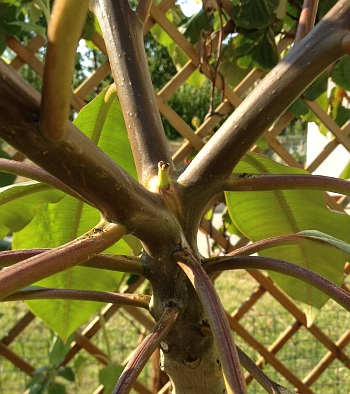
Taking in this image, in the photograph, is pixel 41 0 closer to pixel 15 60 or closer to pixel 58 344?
pixel 15 60

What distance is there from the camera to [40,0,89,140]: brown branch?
20 cm

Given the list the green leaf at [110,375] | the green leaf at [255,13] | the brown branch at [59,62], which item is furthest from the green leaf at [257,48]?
the brown branch at [59,62]

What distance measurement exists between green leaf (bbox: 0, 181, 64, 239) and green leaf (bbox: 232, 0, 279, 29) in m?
0.71

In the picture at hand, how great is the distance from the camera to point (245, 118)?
32 cm

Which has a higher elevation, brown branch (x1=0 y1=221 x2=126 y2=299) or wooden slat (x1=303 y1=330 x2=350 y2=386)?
wooden slat (x1=303 y1=330 x2=350 y2=386)

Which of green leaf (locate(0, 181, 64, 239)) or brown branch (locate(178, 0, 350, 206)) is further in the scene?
green leaf (locate(0, 181, 64, 239))

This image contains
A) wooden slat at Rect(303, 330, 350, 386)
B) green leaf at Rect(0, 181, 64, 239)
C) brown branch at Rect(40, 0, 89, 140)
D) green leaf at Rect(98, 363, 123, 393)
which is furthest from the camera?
wooden slat at Rect(303, 330, 350, 386)

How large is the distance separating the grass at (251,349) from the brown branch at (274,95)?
1.38 metres

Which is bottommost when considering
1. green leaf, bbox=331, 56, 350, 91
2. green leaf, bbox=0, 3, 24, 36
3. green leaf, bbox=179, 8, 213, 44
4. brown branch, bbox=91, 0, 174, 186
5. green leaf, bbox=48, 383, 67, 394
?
green leaf, bbox=48, 383, 67, 394

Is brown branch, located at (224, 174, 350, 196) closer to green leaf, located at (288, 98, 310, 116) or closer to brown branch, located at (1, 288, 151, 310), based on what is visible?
brown branch, located at (1, 288, 151, 310)

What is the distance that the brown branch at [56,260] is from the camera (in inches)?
9.5

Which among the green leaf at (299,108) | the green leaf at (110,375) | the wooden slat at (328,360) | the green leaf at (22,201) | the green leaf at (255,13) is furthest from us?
the wooden slat at (328,360)

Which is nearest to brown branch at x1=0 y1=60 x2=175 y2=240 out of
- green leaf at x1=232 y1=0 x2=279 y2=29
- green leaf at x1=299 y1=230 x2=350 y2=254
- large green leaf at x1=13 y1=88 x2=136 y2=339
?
green leaf at x1=299 y1=230 x2=350 y2=254

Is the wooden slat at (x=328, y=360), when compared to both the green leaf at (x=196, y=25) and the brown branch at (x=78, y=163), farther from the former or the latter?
the brown branch at (x=78, y=163)
